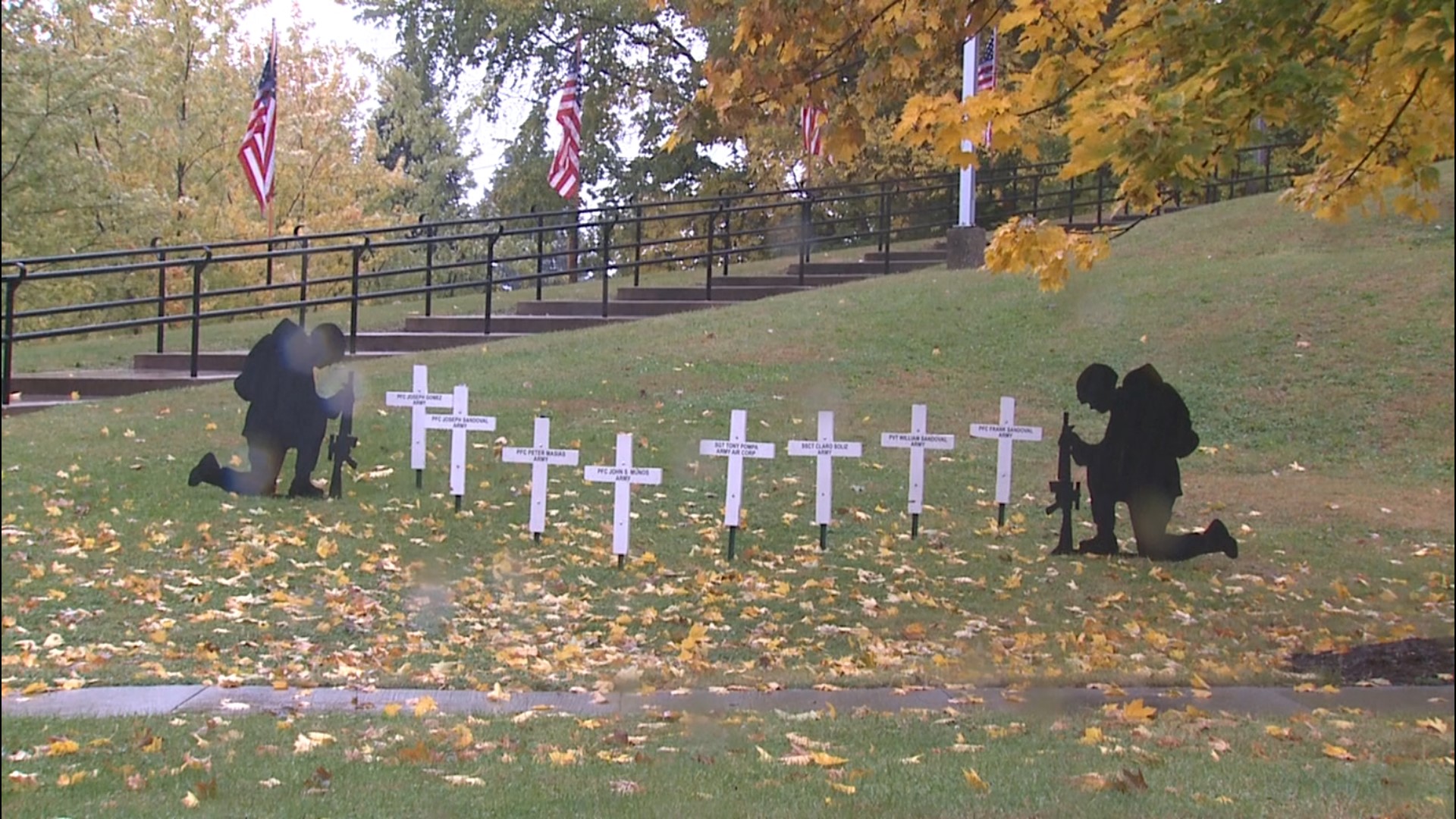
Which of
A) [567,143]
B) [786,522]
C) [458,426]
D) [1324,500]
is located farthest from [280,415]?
[567,143]

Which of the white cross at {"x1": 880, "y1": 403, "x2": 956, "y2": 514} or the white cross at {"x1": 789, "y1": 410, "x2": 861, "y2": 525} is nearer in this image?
the white cross at {"x1": 789, "y1": 410, "x2": 861, "y2": 525}

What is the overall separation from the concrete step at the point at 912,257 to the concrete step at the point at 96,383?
11.6m

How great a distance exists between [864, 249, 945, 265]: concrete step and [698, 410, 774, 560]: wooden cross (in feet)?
43.4

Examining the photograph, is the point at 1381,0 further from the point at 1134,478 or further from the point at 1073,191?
the point at 1073,191

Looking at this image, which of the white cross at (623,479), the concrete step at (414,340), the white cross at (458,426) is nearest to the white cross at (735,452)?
the white cross at (623,479)

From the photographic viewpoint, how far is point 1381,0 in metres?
5.58

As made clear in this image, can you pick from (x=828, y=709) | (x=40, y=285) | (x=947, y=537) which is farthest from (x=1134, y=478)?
(x=40, y=285)

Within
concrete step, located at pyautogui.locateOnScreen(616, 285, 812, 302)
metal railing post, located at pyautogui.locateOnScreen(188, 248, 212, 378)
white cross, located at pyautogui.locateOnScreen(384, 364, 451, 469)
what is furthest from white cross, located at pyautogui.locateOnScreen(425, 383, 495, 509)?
concrete step, located at pyautogui.locateOnScreen(616, 285, 812, 302)

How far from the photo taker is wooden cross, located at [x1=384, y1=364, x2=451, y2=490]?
1085cm

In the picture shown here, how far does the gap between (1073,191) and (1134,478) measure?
50.5 feet

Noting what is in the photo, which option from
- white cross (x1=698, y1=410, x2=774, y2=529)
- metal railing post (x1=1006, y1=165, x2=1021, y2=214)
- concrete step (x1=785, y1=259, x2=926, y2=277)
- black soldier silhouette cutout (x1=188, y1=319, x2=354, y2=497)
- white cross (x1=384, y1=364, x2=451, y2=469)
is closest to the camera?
white cross (x1=698, y1=410, x2=774, y2=529)

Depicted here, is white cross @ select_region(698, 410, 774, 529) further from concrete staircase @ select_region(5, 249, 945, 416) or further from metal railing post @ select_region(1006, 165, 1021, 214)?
metal railing post @ select_region(1006, 165, 1021, 214)

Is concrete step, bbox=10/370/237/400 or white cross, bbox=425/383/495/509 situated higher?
concrete step, bbox=10/370/237/400

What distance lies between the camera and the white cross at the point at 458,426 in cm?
1059
